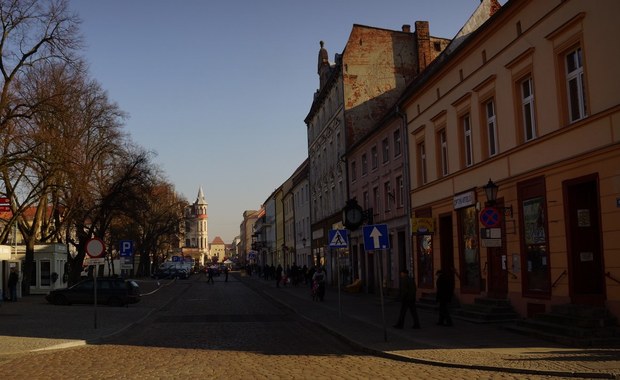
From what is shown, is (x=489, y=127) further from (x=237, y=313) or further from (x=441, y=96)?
(x=237, y=313)

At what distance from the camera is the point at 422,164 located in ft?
93.5

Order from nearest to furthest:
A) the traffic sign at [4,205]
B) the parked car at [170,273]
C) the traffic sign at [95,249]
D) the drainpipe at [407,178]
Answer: the traffic sign at [95,249] < the traffic sign at [4,205] < the drainpipe at [407,178] < the parked car at [170,273]

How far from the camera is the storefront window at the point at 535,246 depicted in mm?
17438

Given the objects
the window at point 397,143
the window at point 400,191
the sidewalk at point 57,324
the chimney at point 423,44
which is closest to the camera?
the sidewalk at point 57,324

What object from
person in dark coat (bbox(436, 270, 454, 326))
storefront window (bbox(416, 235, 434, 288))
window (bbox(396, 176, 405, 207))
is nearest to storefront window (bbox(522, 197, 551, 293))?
person in dark coat (bbox(436, 270, 454, 326))

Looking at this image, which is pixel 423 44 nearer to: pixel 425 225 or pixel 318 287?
pixel 318 287

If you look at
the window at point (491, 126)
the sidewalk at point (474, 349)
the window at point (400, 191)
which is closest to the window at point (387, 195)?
the window at point (400, 191)

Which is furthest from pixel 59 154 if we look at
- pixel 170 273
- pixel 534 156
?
pixel 170 273

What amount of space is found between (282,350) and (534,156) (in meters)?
8.76

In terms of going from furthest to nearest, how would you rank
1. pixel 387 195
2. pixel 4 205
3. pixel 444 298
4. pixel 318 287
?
1. pixel 387 195
2. pixel 318 287
3. pixel 4 205
4. pixel 444 298

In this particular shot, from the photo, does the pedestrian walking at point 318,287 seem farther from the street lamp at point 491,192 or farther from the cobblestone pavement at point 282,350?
the street lamp at point 491,192

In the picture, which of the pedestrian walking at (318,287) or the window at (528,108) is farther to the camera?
the pedestrian walking at (318,287)

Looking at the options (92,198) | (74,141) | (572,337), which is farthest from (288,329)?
(92,198)

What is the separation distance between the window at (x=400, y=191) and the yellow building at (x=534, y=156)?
5.35 m
